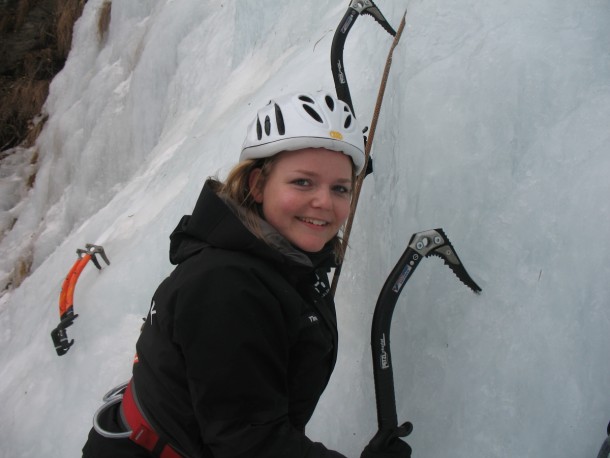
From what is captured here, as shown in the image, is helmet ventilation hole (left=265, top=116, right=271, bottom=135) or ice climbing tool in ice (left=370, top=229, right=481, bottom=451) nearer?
helmet ventilation hole (left=265, top=116, right=271, bottom=135)

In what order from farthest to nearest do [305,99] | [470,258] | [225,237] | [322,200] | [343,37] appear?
1. [343,37]
2. [470,258]
3. [305,99]
4. [322,200]
5. [225,237]

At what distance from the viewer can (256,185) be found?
4.61 feet

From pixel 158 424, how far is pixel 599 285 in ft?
4.10

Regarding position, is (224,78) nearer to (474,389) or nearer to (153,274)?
(153,274)

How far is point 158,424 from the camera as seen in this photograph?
137 cm

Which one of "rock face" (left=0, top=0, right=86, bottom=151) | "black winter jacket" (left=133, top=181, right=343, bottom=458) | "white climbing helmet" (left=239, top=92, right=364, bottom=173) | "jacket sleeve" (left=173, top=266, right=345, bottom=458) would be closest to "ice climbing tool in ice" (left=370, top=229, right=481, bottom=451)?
"black winter jacket" (left=133, top=181, right=343, bottom=458)

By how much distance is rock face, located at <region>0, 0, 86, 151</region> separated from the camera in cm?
894

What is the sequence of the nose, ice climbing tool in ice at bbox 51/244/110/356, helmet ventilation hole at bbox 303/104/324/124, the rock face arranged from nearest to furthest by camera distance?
the nose, helmet ventilation hole at bbox 303/104/324/124, ice climbing tool in ice at bbox 51/244/110/356, the rock face

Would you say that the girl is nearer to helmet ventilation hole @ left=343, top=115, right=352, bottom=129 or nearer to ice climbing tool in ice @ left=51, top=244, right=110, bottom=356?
helmet ventilation hole @ left=343, top=115, right=352, bottom=129

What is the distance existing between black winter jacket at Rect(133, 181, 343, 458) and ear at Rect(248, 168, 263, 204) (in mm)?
129

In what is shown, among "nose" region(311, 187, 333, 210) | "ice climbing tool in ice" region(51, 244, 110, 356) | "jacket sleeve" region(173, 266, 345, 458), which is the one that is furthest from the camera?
"ice climbing tool in ice" region(51, 244, 110, 356)

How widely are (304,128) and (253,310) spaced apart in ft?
1.72

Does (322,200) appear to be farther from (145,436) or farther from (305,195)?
(145,436)

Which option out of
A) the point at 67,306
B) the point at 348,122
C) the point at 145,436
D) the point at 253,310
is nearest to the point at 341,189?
the point at 348,122
